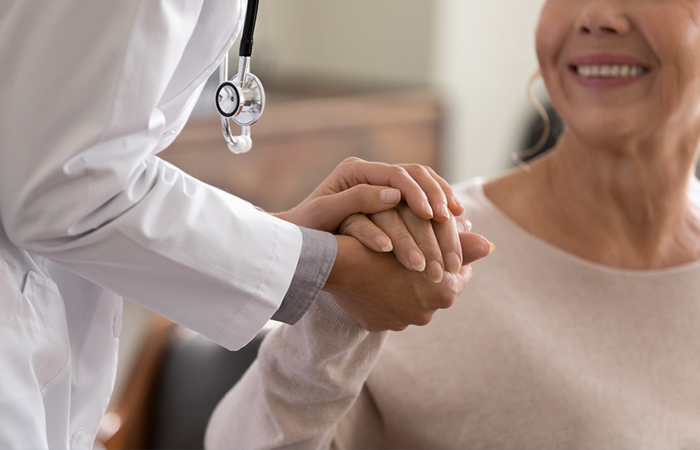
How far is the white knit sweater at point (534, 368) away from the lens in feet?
3.43

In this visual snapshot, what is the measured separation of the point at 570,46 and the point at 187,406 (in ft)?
3.08

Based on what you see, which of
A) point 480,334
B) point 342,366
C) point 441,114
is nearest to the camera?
point 342,366

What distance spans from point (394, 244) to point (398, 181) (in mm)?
72

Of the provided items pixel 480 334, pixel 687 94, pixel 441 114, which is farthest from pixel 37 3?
pixel 441 114

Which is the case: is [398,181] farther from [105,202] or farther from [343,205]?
[105,202]

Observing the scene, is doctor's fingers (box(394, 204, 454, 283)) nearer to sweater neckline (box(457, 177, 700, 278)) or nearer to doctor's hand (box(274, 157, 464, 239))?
doctor's hand (box(274, 157, 464, 239))

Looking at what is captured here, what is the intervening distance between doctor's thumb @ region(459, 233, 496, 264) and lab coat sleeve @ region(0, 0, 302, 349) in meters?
0.24

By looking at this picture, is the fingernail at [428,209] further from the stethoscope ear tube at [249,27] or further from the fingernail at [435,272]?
the stethoscope ear tube at [249,27]

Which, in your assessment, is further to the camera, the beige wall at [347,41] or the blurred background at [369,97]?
the beige wall at [347,41]

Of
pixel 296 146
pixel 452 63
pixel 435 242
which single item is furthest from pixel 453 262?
pixel 452 63

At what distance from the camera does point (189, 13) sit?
2.12ft

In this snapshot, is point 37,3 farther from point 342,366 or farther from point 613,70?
point 613,70

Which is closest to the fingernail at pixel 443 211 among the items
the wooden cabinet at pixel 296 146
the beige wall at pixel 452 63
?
the wooden cabinet at pixel 296 146

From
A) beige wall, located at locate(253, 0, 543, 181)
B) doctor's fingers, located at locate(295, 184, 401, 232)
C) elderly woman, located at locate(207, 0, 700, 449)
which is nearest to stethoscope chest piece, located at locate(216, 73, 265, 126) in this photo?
doctor's fingers, located at locate(295, 184, 401, 232)
